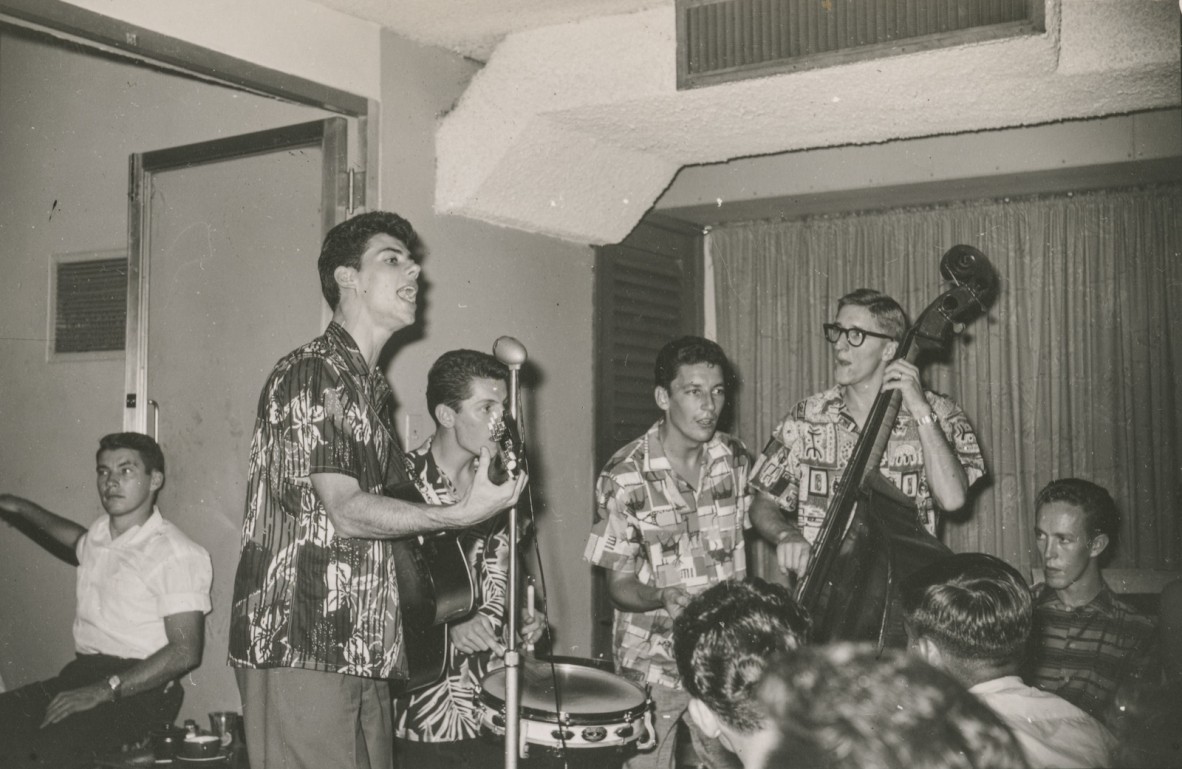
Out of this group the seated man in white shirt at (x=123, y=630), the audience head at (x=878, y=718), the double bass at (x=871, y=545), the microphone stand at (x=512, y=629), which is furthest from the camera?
the seated man in white shirt at (x=123, y=630)

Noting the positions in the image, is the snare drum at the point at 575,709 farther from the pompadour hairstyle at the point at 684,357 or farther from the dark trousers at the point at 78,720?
the dark trousers at the point at 78,720

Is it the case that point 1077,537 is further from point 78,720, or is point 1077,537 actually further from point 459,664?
point 78,720

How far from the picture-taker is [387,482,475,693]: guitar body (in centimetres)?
288

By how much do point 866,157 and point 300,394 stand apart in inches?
136

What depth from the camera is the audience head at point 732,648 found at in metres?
1.73

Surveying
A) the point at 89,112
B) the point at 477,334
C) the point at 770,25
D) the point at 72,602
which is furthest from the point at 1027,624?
the point at 89,112

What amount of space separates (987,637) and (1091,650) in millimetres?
1614

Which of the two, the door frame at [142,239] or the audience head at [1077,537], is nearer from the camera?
the audience head at [1077,537]

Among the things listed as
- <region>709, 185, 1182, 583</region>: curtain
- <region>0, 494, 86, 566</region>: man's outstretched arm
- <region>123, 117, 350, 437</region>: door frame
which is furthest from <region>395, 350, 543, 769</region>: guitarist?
<region>709, 185, 1182, 583</region>: curtain

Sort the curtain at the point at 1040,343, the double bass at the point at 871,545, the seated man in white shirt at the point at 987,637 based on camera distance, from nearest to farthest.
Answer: the seated man in white shirt at the point at 987,637, the double bass at the point at 871,545, the curtain at the point at 1040,343

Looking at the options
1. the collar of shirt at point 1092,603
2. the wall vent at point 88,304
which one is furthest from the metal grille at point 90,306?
the collar of shirt at point 1092,603

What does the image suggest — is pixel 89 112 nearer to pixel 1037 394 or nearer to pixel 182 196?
pixel 182 196

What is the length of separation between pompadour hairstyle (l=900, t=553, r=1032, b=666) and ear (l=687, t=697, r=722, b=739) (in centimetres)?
60

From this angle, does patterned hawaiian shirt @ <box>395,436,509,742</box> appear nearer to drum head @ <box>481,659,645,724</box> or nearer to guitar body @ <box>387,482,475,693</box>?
drum head @ <box>481,659,645,724</box>
